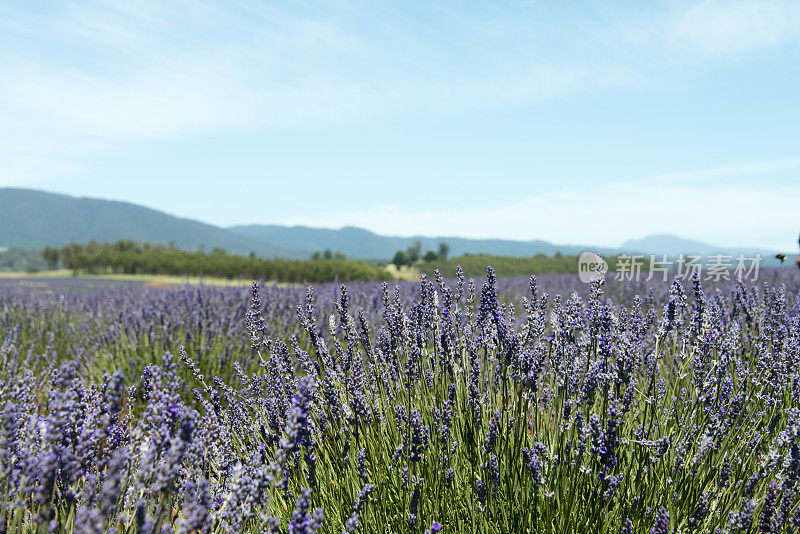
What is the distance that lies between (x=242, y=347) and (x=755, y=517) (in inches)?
185

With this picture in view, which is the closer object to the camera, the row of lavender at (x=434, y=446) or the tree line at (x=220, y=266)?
the row of lavender at (x=434, y=446)

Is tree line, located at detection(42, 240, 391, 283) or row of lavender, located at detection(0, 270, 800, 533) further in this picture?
tree line, located at detection(42, 240, 391, 283)

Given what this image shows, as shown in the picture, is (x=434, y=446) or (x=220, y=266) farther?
(x=220, y=266)

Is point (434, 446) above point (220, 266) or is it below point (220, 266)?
above

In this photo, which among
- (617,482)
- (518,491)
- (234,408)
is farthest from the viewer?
(234,408)

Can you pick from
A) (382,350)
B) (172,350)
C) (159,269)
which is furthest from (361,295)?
(159,269)

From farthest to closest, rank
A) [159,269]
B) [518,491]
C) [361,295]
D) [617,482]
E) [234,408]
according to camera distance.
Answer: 1. [159,269]
2. [361,295]
3. [234,408]
4. [518,491]
5. [617,482]

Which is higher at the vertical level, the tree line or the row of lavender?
the row of lavender

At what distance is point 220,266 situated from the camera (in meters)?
34.4

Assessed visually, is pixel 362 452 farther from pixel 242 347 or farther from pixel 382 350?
pixel 242 347

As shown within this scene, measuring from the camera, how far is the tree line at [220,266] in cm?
2525

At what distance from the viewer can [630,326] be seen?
3104 mm

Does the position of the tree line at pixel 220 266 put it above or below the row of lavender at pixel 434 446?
below

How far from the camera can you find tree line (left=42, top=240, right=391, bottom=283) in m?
25.2
